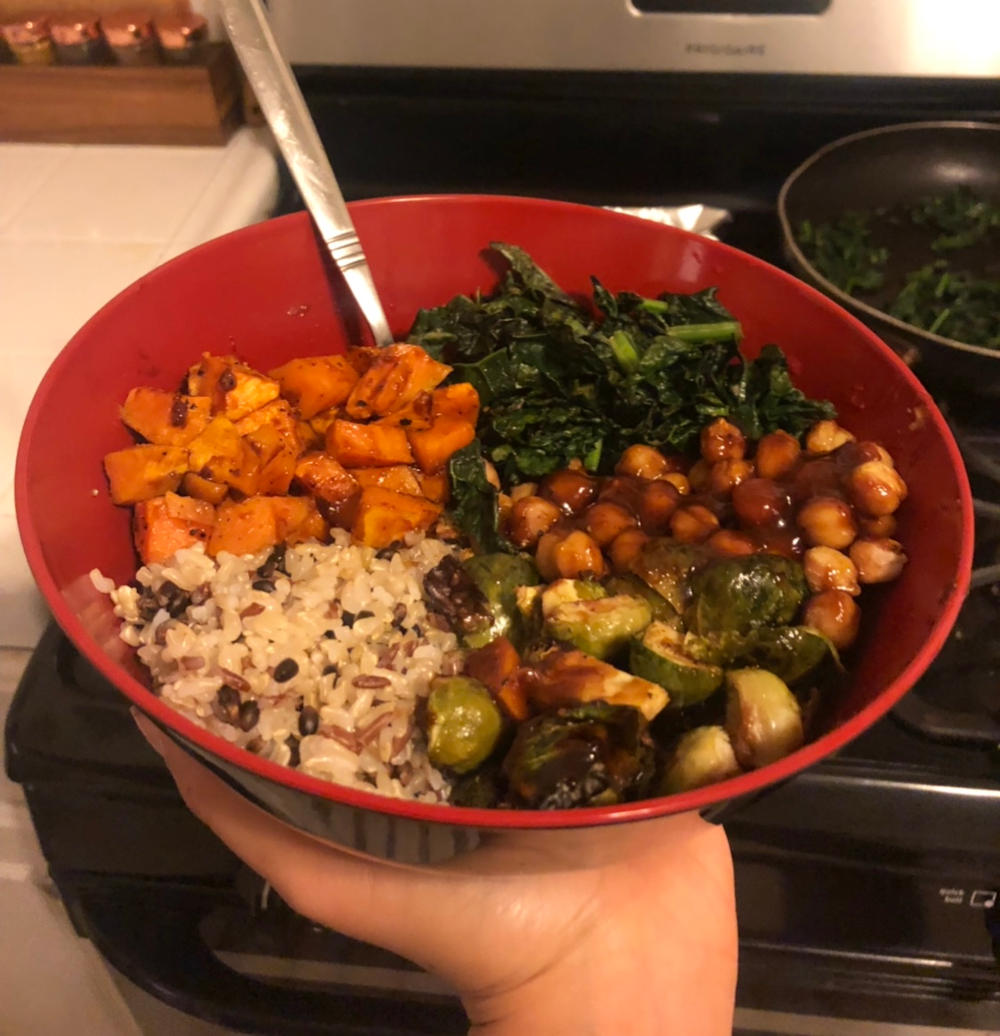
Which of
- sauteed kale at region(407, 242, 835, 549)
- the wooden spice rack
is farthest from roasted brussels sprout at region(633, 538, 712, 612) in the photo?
the wooden spice rack

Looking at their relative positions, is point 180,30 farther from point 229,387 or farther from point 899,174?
point 899,174

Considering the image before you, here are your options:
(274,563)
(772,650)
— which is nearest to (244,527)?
(274,563)

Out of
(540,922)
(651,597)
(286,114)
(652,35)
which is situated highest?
(286,114)

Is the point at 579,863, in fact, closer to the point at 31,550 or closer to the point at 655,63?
the point at 31,550

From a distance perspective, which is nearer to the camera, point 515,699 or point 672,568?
point 515,699

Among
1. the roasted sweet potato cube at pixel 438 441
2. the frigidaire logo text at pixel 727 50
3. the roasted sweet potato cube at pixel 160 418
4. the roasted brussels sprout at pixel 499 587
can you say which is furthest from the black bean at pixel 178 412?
the frigidaire logo text at pixel 727 50

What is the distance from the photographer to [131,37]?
185 cm

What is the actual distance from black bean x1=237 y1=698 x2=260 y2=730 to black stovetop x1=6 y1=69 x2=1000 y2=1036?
1.18 ft

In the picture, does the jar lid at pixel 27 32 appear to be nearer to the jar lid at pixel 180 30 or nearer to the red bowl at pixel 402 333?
the jar lid at pixel 180 30

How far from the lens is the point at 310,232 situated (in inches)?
55.3

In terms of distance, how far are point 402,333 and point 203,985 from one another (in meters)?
1.32

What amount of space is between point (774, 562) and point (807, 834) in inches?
15.6

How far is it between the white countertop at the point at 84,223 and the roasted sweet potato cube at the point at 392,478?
20.0 inches

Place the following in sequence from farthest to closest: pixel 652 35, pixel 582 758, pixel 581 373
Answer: pixel 652 35 < pixel 581 373 < pixel 582 758
